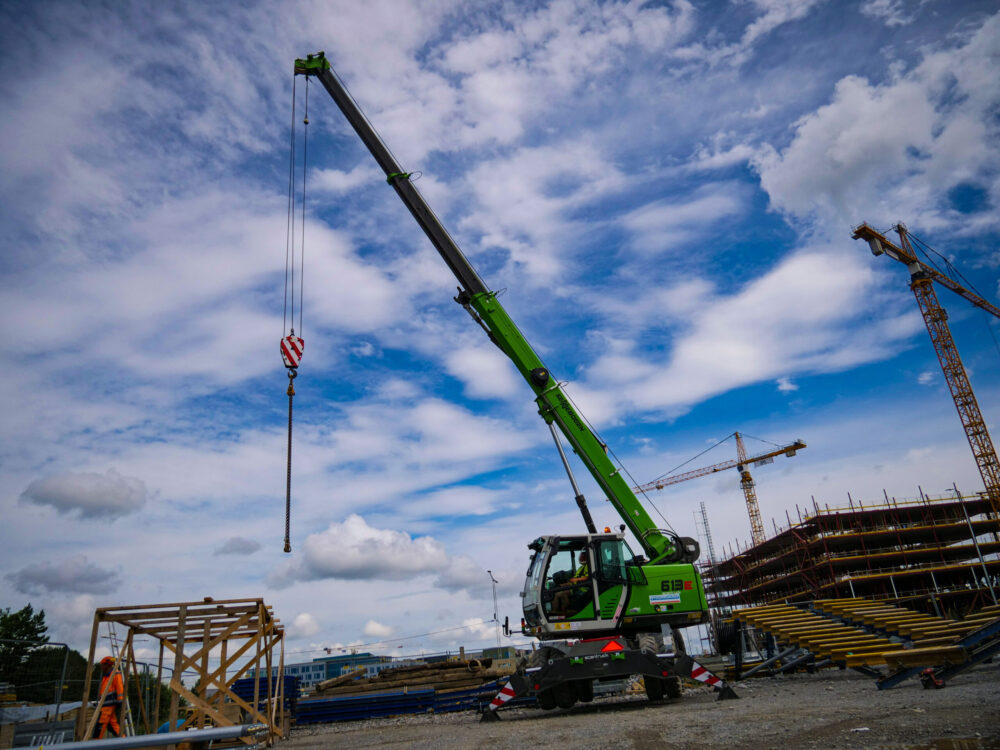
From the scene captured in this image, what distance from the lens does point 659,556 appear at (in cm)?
1473

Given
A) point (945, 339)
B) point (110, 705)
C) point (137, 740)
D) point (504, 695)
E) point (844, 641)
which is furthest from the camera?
point (945, 339)

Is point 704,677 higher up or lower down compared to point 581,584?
lower down

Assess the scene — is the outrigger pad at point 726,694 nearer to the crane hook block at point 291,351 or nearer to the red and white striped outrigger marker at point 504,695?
the red and white striped outrigger marker at point 504,695

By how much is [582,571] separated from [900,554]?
2291 inches

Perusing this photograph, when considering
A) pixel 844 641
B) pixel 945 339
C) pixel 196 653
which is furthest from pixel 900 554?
pixel 196 653

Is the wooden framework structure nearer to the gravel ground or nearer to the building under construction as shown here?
the gravel ground

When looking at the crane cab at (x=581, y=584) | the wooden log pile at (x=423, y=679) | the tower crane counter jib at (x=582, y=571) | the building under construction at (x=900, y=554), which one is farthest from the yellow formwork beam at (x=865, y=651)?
the building under construction at (x=900, y=554)

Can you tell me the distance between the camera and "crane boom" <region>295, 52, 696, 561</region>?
14930 mm

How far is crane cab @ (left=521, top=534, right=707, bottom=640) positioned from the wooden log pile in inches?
281

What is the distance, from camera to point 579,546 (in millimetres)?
13211

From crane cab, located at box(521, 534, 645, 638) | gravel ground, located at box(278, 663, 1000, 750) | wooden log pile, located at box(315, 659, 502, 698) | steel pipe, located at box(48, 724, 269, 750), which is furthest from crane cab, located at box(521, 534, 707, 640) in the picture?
steel pipe, located at box(48, 724, 269, 750)

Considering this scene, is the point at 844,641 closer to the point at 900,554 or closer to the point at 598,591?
the point at 598,591

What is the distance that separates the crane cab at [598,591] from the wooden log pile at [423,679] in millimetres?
7130

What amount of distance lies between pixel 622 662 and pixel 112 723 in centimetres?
903
